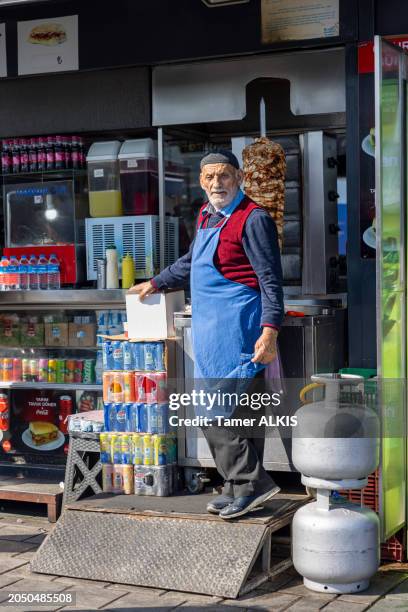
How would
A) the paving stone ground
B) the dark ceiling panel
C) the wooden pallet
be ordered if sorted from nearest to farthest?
the paving stone ground < the wooden pallet < the dark ceiling panel

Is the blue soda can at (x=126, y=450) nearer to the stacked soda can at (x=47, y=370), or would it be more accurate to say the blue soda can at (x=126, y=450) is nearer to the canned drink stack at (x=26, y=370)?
the stacked soda can at (x=47, y=370)

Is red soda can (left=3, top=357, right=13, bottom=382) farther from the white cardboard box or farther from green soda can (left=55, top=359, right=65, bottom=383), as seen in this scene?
the white cardboard box

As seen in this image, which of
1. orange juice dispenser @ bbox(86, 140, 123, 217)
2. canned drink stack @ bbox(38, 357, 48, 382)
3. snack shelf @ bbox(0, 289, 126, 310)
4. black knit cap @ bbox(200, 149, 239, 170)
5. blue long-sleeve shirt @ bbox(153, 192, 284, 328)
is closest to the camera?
blue long-sleeve shirt @ bbox(153, 192, 284, 328)

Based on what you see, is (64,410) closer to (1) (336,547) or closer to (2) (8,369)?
(2) (8,369)

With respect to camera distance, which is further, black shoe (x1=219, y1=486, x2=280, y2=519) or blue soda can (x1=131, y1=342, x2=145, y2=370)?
blue soda can (x1=131, y1=342, x2=145, y2=370)

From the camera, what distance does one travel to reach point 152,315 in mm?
6184

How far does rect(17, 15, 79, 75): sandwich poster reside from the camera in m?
7.18

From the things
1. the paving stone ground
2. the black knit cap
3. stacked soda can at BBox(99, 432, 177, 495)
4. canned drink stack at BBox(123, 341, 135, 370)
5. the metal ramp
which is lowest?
the paving stone ground

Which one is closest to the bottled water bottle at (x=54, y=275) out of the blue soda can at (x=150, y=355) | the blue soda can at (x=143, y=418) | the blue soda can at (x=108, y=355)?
the blue soda can at (x=108, y=355)

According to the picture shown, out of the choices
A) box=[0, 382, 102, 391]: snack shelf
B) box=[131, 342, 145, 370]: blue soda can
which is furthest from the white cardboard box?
box=[0, 382, 102, 391]: snack shelf

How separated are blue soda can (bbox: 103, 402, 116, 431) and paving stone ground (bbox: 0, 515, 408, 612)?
3.36 feet

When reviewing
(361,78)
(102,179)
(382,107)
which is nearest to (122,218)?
(102,179)

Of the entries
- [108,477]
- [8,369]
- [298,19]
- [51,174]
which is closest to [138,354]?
[108,477]

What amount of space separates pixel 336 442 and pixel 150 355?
156 cm
